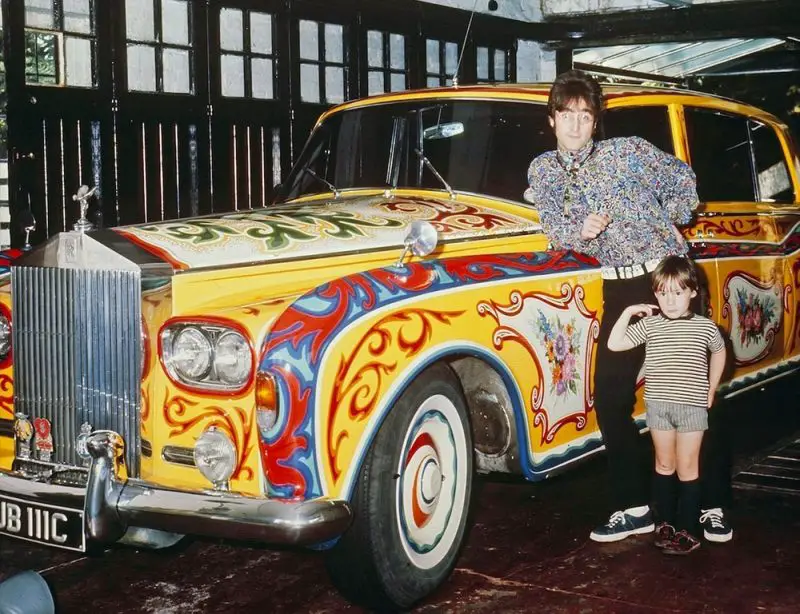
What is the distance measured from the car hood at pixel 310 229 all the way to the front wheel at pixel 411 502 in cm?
75

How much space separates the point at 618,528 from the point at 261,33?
6407 millimetres

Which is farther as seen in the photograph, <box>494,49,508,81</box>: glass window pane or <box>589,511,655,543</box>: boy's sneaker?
<box>494,49,508,81</box>: glass window pane

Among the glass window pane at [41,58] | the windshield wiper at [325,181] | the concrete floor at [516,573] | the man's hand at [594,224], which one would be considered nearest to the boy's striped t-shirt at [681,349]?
the man's hand at [594,224]

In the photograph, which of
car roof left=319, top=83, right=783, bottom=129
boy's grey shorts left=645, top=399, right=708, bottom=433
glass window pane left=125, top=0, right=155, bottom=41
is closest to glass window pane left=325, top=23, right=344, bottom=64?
glass window pane left=125, top=0, right=155, bottom=41

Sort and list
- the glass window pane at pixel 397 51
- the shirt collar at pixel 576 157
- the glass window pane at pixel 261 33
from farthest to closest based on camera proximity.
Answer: the glass window pane at pixel 397 51 < the glass window pane at pixel 261 33 < the shirt collar at pixel 576 157

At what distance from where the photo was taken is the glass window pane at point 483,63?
1228 cm

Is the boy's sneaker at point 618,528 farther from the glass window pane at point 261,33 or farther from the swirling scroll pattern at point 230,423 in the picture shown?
the glass window pane at point 261,33

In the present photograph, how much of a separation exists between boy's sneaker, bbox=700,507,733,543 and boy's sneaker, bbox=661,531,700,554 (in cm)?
18

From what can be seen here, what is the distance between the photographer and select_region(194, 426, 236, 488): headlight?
337 centimetres

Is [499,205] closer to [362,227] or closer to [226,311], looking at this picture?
[362,227]

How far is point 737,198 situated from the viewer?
229 inches

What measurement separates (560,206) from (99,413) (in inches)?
76.4

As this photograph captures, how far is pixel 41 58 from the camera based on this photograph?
7.90 metres

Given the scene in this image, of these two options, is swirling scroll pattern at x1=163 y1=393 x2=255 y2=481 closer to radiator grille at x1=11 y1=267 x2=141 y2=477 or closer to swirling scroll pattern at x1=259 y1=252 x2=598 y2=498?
swirling scroll pattern at x1=259 y1=252 x2=598 y2=498
